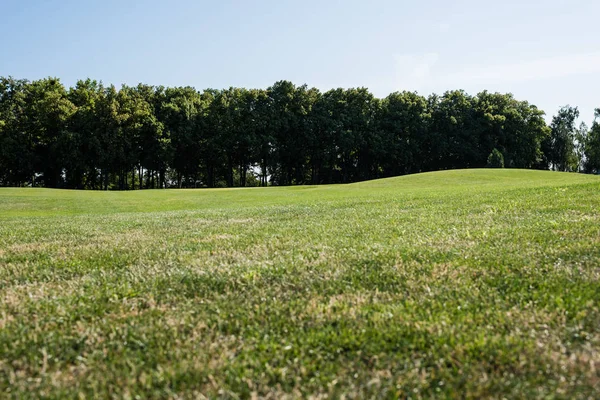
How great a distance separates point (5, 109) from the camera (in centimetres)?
7931

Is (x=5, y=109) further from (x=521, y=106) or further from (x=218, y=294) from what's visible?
(x=521, y=106)

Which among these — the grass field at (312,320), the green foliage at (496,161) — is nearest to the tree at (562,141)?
the green foliage at (496,161)

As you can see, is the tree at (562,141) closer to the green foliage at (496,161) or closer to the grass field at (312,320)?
the green foliage at (496,161)

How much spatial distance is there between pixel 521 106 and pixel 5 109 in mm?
123369

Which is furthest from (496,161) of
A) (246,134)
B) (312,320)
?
(312,320)

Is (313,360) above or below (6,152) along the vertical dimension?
below

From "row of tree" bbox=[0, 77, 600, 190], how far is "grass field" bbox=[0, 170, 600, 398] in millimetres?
79229

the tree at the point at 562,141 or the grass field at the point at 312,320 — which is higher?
the tree at the point at 562,141

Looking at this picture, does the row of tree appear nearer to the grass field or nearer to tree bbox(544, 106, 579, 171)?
tree bbox(544, 106, 579, 171)

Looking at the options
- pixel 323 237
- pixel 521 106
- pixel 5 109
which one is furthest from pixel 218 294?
pixel 521 106

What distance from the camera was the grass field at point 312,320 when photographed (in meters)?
3.22

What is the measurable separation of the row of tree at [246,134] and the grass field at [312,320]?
79.2 metres

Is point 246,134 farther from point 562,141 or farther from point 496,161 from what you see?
point 562,141

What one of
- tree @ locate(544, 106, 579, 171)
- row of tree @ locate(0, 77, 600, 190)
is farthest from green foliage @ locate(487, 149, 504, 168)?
tree @ locate(544, 106, 579, 171)
